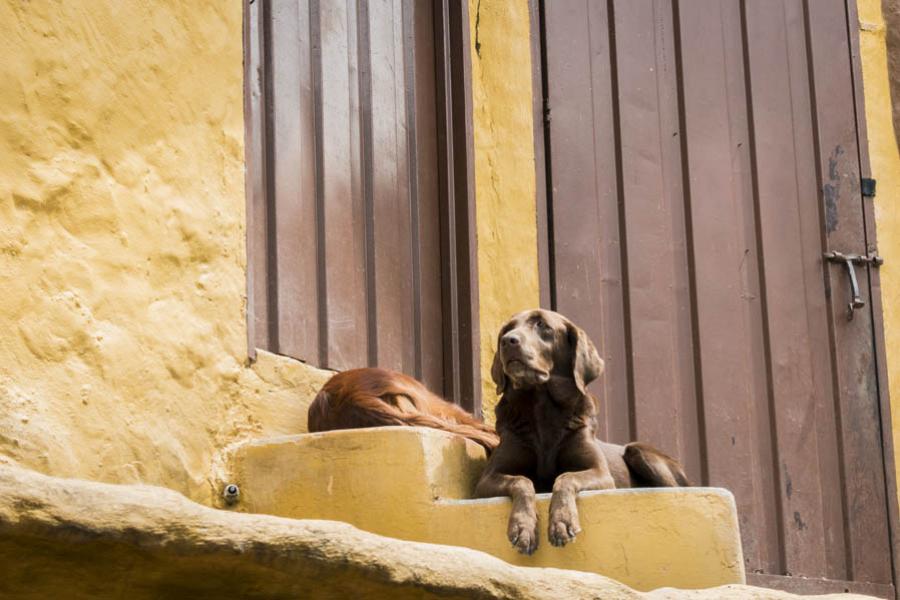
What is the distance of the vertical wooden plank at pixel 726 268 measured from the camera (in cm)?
809

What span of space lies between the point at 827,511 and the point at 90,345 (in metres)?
4.29

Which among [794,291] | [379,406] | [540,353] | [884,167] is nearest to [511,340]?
[540,353]

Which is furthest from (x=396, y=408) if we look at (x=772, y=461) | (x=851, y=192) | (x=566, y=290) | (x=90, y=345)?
(x=851, y=192)

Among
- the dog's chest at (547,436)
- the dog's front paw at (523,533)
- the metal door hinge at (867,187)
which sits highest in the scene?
the metal door hinge at (867,187)

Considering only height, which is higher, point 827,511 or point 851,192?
point 851,192

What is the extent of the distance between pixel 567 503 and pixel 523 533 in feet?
0.58

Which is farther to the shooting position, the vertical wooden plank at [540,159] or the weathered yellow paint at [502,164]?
the vertical wooden plank at [540,159]

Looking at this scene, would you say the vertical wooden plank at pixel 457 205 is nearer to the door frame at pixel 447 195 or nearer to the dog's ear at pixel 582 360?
the door frame at pixel 447 195

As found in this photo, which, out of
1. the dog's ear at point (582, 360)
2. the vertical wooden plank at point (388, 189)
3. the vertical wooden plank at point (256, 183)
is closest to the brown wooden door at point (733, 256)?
the vertical wooden plank at point (388, 189)

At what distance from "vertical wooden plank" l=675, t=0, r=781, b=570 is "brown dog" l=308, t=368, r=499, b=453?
204cm

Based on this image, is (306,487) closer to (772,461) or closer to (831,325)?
(772,461)

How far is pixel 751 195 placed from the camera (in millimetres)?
8547

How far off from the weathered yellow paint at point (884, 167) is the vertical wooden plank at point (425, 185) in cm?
281

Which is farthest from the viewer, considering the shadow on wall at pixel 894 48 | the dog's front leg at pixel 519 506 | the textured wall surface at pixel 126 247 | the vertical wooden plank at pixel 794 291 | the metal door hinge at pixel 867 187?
the shadow on wall at pixel 894 48
